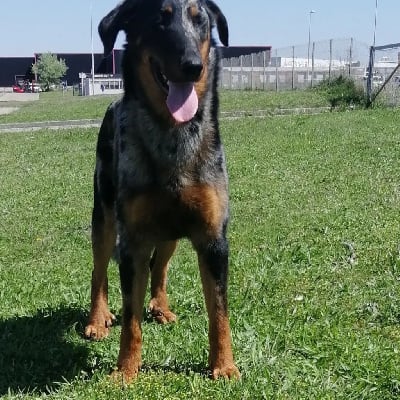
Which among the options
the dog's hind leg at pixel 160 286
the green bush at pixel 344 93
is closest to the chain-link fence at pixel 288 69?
the green bush at pixel 344 93

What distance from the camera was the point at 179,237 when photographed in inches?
162

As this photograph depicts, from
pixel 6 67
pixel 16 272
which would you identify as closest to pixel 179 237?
pixel 16 272

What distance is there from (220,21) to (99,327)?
2279 mm

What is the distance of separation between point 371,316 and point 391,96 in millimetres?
18782

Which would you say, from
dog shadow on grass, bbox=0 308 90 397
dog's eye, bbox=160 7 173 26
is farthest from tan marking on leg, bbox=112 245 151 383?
dog's eye, bbox=160 7 173 26

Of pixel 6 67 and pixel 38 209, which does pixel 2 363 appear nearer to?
pixel 38 209

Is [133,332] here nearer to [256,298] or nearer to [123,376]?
[123,376]

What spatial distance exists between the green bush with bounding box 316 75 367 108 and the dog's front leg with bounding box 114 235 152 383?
20.1m

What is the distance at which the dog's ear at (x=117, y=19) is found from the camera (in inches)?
163

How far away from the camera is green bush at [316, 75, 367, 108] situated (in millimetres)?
23859

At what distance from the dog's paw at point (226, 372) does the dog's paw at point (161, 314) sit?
1026 mm

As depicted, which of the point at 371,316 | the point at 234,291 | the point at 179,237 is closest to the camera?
the point at 179,237

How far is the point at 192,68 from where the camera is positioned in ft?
12.0

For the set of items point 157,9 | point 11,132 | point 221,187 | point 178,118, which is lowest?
point 11,132
